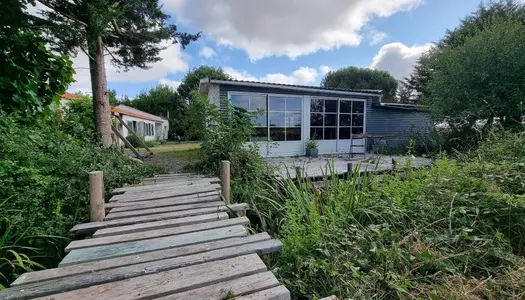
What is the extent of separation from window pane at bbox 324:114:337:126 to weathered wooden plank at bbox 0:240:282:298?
306 inches

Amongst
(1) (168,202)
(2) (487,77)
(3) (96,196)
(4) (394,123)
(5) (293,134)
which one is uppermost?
(2) (487,77)

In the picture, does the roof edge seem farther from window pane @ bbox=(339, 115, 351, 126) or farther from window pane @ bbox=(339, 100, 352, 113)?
window pane @ bbox=(339, 115, 351, 126)

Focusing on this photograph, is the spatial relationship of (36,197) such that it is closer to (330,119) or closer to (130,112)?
(330,119)

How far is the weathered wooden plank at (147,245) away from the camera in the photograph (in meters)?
1.72

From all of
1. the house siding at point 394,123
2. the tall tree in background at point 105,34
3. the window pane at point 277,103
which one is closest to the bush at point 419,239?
the tall tree in background at point 105,34

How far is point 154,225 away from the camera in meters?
2.23

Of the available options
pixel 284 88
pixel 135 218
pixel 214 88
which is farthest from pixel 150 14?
pixel 135 218

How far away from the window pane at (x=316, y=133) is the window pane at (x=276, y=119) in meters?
1.30

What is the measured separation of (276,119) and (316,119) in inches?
66.2

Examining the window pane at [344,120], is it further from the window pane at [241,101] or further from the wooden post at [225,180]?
the wooden post at [225,180]

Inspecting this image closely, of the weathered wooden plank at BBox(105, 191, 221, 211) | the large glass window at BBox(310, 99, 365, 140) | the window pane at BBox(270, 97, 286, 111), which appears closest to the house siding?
the large glass window at BBox(310, 99, 365, 140)

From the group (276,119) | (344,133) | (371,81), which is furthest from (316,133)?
(371,81)

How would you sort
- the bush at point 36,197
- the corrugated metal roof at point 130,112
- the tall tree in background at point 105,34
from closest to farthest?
the bush at point 36,197
the tall tree in background at point 105,34
the corrugated metal roof at point 130,112

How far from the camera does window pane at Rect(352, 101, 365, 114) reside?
9.55 meters
